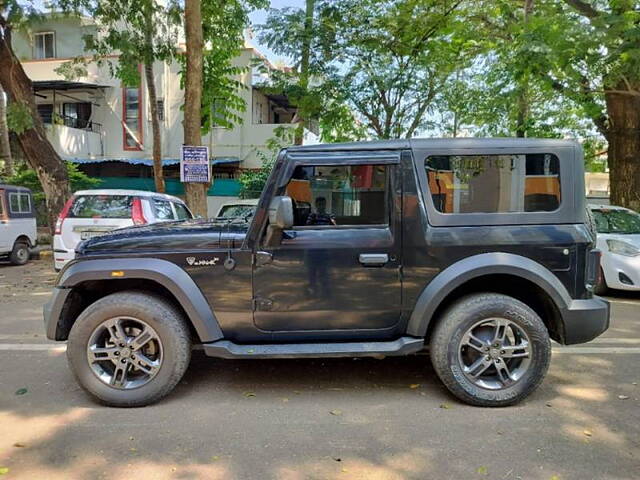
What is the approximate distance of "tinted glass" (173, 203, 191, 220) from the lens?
8.92 metres

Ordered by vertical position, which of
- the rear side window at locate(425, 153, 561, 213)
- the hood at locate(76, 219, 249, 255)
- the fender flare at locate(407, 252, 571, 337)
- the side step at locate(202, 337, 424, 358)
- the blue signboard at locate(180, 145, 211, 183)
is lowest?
the side step at locate(202, 337, 424, 358)

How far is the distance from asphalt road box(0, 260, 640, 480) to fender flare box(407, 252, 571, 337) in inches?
30.9

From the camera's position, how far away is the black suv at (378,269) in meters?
3.50

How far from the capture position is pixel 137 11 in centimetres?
1233

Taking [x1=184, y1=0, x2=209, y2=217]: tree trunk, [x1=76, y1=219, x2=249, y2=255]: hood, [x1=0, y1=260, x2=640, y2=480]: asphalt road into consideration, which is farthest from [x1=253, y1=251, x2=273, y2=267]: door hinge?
[x1=184, y1=0, x2=209, y2=217]: tree trunk

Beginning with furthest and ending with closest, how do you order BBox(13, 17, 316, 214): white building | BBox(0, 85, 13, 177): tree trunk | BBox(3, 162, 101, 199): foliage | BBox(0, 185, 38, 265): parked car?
1. BBox(13, 17, 316, 214): white building
2. BBox(3, 162, 101, 199): foliage
3. BBox(0, 85, 13, 177): tree trunk
4. BBox(0, 185, 38, 265): parked car

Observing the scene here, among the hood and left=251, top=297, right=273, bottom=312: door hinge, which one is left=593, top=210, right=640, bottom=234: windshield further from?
the hood

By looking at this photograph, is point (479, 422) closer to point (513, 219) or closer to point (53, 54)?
point (513, 219)

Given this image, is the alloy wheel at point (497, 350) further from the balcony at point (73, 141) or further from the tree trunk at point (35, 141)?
the balcony at point (73, 141)

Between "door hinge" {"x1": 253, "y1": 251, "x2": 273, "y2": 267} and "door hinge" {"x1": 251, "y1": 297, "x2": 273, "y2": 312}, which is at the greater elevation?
"door hinge" {"x1": 253, "y1": 251, "x2": 273, "y2": 267}

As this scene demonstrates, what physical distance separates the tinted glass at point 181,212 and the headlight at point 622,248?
718 centimetres

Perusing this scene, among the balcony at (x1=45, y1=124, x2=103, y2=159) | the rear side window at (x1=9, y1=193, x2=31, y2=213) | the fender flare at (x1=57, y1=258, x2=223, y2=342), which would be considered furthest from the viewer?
the balcony at (x1=45, y1=124, x2=103, y2=159)

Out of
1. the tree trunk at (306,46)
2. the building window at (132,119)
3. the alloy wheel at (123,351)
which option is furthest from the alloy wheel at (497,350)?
the building window at (132,119)

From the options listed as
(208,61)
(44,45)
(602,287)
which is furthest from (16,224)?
(44,45)
